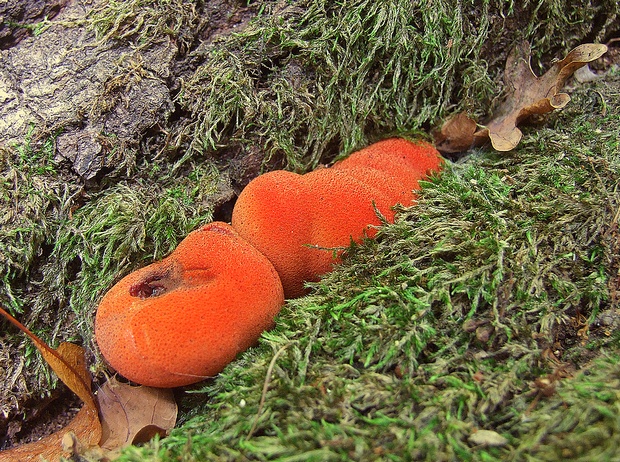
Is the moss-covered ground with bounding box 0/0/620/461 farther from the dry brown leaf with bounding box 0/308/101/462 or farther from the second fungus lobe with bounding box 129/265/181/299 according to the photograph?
the second fungus lobe with bounding box 129/265/181/299

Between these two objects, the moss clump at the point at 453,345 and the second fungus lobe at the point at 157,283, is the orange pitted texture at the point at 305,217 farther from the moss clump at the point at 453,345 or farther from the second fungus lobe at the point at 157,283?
the second fungus lobe at the point at 157,283

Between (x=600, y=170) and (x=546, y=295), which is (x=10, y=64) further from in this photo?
(x=600, y=170)

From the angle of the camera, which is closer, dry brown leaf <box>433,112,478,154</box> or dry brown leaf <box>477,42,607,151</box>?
dry brown leaf <box>477,42,607,151</box>

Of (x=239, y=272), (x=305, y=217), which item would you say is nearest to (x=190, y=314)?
(x=239, y=272)

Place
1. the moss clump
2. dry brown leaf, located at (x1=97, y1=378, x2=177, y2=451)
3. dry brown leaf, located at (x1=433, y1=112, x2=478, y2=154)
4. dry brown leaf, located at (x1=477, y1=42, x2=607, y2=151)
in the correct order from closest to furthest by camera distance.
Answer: the moss clump
dry brown leaf, located at (x1=97, y1=378, x2=177, y2=451)
dry brown leaf, located at (x1=477, y1=42, x2=607, y2=151)
dry brown leaf, located at (x1=433, y1=112, x2=478, y2=154)

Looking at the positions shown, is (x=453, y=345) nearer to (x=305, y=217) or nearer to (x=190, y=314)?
(x=305, y=217)

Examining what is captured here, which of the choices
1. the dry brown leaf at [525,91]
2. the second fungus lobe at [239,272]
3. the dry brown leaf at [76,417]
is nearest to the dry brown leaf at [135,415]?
the dry brown leaf at [76,417]

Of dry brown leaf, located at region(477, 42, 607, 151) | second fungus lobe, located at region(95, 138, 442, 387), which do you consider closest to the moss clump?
second fungus lobe, located at region(95, 138, 442, 387)
